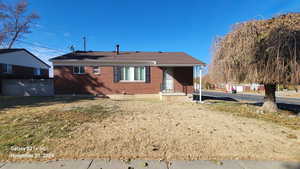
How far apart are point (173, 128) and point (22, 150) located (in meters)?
3.91

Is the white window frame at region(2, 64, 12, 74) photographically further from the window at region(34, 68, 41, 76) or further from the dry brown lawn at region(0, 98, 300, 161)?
the dry brown lawn at region(0, 98, 300, 161)

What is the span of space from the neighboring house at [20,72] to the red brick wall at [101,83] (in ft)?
6.58

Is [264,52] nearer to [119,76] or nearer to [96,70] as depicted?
[119,76]

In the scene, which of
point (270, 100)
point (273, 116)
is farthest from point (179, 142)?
point (270, 100)

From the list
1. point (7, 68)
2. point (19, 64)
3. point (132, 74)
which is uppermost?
point (19, 64)

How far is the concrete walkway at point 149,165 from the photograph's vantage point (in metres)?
2.53

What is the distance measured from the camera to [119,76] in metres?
12.3

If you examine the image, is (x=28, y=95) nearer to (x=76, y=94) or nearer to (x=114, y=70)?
(x=76, y=94)

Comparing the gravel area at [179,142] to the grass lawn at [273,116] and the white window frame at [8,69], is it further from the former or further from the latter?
the white window frame at [8,69]

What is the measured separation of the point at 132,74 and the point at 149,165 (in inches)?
402

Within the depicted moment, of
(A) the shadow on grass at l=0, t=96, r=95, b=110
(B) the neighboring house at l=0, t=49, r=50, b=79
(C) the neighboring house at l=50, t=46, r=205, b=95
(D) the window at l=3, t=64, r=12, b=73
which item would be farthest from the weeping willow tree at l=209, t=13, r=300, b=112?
(D) the window at l=3, t=64, r=12, b=73

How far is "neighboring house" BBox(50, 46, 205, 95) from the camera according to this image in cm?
1189

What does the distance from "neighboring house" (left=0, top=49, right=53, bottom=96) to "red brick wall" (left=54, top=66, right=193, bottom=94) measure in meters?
2.00

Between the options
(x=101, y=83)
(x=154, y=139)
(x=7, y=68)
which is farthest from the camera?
Answer: (x=7, y=68)
